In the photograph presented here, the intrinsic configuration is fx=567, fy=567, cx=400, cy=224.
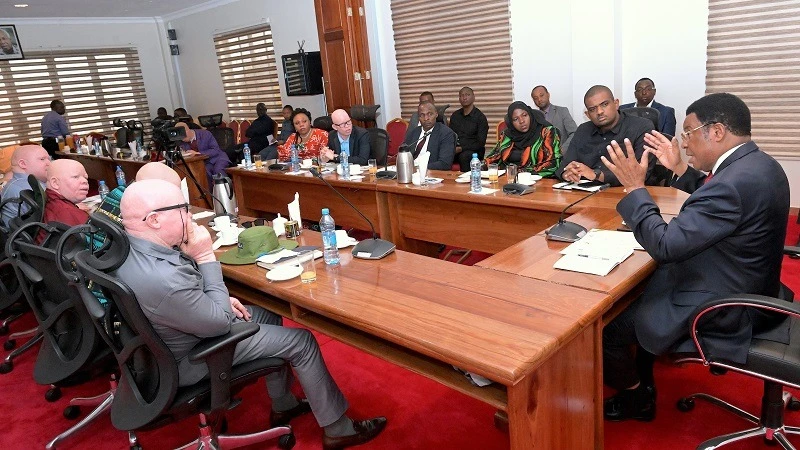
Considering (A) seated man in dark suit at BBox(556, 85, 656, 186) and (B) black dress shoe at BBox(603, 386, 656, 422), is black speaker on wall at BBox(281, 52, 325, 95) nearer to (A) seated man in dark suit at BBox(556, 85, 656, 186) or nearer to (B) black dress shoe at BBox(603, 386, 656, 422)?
(A) seated man in dark suit at BBox(556, 85, 656, 186)

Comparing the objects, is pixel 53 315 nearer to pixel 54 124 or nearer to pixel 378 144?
pixel 378 144

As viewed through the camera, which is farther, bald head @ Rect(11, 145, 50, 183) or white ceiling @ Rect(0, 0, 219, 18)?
white ceiling @ Rect(0, 0, 219, 18)

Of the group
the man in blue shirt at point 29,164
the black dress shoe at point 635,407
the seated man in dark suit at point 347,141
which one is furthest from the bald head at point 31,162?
the black dress shoe at point 635,407

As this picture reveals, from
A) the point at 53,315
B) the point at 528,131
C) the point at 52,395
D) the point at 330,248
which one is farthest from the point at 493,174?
the point at 52,395

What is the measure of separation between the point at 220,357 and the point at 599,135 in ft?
8.54

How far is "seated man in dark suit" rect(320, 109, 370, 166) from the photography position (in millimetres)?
4922

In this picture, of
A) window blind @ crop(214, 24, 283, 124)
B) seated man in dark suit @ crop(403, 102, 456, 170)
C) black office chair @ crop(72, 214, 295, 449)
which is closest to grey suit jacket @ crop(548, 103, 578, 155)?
seated man in dark suit @ crop(403, 102, 456, 170)

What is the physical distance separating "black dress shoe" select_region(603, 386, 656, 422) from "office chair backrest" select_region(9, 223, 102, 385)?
202cm

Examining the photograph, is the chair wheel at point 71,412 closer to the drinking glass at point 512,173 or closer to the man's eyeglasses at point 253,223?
the man's eyeglasses at point 253,223

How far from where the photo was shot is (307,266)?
2.27m

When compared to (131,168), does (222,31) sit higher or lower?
higher

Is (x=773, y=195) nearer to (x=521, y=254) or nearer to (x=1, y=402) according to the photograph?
(x=521, y=254)

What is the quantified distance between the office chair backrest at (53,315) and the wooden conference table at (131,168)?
2725mm

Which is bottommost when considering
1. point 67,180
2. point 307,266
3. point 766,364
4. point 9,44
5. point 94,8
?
point 766,364
